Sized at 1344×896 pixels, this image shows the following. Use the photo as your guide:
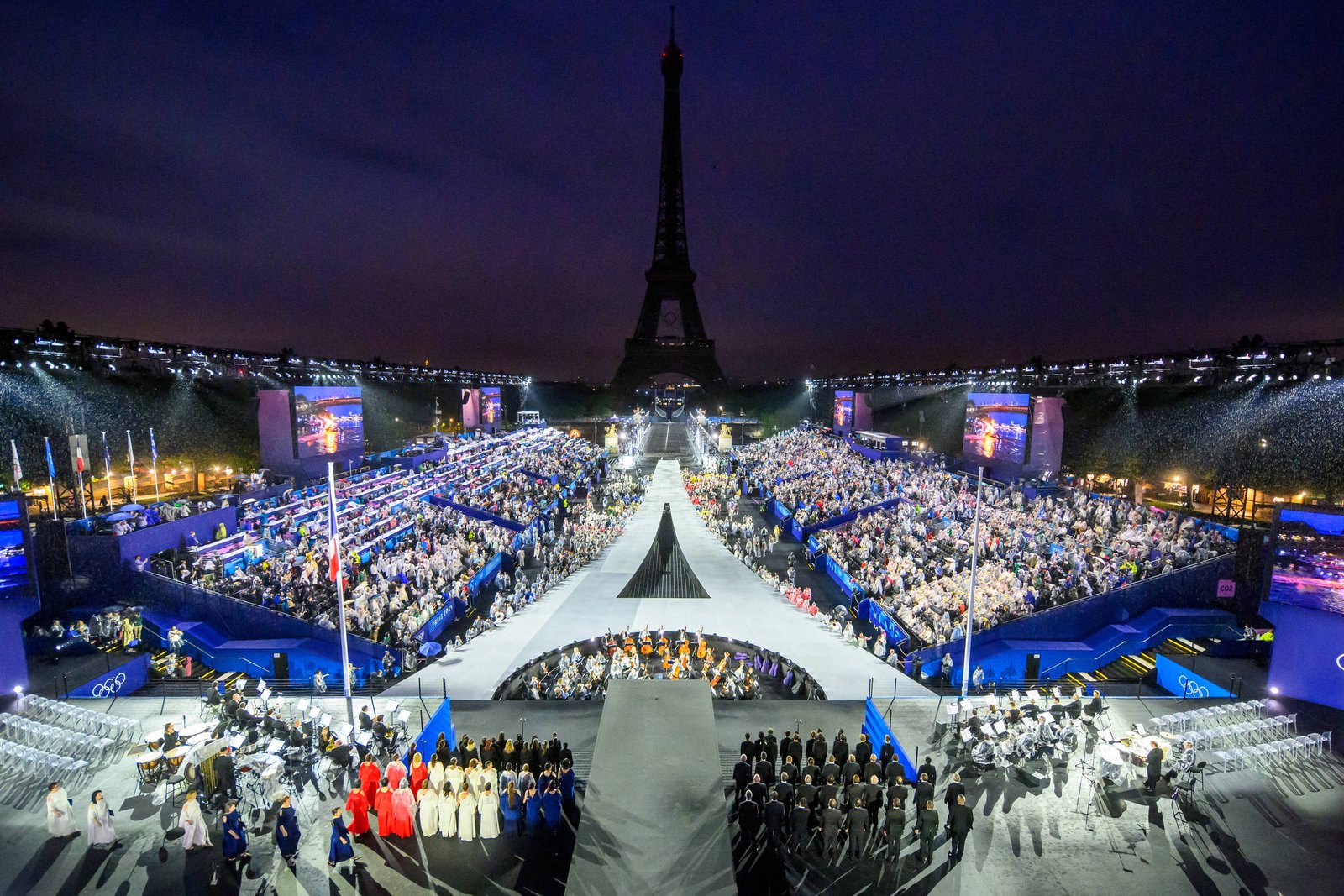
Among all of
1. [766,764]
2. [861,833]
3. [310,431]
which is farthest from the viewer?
[310,431]

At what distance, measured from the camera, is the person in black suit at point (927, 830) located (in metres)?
8.29

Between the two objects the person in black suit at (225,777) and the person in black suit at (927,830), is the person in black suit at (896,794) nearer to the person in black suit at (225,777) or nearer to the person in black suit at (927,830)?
the person in black suit at (927,830)

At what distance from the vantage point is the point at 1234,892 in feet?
25.8

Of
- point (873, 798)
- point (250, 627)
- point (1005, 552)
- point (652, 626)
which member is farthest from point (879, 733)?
point (250, 627)

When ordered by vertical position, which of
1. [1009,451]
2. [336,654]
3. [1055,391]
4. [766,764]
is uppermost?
[1055,391]

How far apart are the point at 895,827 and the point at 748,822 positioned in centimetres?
214

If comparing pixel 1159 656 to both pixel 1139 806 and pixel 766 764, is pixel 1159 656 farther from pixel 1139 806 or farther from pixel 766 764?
pixel 766 764

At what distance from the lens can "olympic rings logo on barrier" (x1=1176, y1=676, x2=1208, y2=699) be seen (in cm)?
1360

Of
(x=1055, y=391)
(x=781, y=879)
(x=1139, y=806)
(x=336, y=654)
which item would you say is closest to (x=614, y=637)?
(x=336, y=654)

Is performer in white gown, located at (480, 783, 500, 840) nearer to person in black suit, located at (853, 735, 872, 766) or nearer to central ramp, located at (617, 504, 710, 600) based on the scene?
person in black suit, located at (853, 735, 872, 766)

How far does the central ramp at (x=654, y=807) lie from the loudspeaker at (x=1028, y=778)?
570cm

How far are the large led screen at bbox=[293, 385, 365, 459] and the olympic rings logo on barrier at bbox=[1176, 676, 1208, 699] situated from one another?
37.1 meters

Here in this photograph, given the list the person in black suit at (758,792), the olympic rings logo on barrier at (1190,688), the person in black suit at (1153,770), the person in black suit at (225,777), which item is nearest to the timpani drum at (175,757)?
the person in black suit at (225,777)

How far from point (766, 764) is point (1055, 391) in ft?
138
